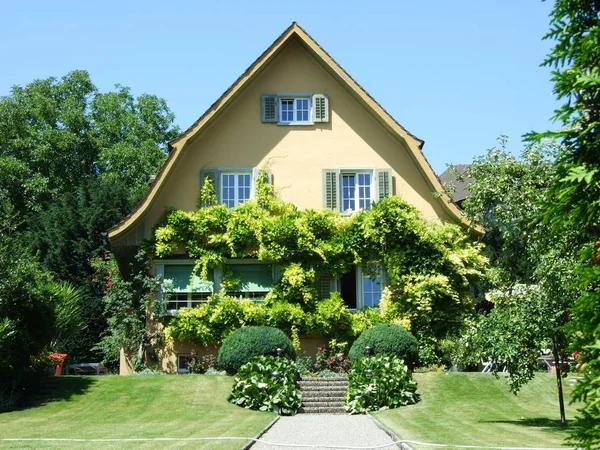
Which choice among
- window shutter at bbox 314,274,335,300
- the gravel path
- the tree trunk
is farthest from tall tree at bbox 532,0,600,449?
window shutter at bbox 314,274,335,300

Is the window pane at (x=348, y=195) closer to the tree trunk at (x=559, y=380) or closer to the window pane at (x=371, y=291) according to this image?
the window pane at (x=371, y=291)

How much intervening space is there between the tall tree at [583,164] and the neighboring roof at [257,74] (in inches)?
612

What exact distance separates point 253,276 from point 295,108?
16.8 feet

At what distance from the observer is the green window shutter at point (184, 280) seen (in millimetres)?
22422

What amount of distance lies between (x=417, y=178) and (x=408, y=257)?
2.68m

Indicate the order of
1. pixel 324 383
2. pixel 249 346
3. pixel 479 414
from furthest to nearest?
pixel 324 383 < pixel 249 346 < pixel 479 414

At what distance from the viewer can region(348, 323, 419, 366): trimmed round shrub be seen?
64.3 feet

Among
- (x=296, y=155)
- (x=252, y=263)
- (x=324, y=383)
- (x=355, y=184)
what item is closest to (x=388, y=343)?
(x=324, y=383)

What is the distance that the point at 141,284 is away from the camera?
22578 mm

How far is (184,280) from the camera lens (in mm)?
22672

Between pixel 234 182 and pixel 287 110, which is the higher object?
pixel 287 110

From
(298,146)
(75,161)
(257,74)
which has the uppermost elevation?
(75,161)

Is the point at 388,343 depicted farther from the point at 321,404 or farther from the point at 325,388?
the point at 321,404

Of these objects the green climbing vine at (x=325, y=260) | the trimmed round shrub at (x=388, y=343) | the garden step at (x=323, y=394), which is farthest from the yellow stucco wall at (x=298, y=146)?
the garden step at (x=323, y=394)
